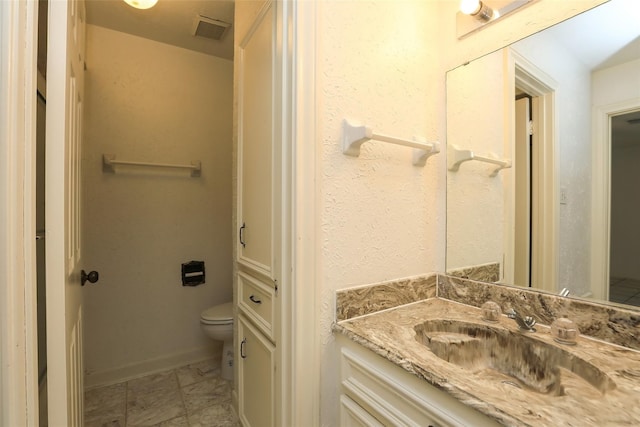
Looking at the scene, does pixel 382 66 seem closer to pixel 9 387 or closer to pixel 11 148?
pixel 11 148

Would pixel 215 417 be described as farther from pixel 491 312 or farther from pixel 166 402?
pixel 491 312

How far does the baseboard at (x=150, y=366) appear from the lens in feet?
6.36

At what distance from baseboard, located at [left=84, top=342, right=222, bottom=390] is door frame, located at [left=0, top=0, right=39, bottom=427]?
5.43ft

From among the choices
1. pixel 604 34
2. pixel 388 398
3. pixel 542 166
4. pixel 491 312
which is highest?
pixel 604 34

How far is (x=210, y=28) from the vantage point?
6.56 feet

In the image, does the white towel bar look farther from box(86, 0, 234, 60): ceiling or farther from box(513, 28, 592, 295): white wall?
box(513, 28, 592, 295): white wall

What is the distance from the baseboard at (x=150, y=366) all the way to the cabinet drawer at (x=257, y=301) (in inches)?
44.4

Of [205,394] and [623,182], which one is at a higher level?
[623,182]

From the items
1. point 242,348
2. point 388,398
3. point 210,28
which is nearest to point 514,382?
point 388,398

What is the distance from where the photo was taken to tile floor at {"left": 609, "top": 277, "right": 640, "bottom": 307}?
0.79 m

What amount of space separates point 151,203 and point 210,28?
1.29m

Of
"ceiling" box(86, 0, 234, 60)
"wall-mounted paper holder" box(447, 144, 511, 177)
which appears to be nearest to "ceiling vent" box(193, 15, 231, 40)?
"ceiling" box(86, 0, 234, 60)

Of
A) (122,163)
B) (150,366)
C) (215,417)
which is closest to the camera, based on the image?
(215,417)

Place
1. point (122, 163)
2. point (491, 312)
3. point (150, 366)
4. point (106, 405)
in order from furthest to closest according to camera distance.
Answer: point (150, 366) → point (122, 163) → point (106, 405) → point (491, 312)
